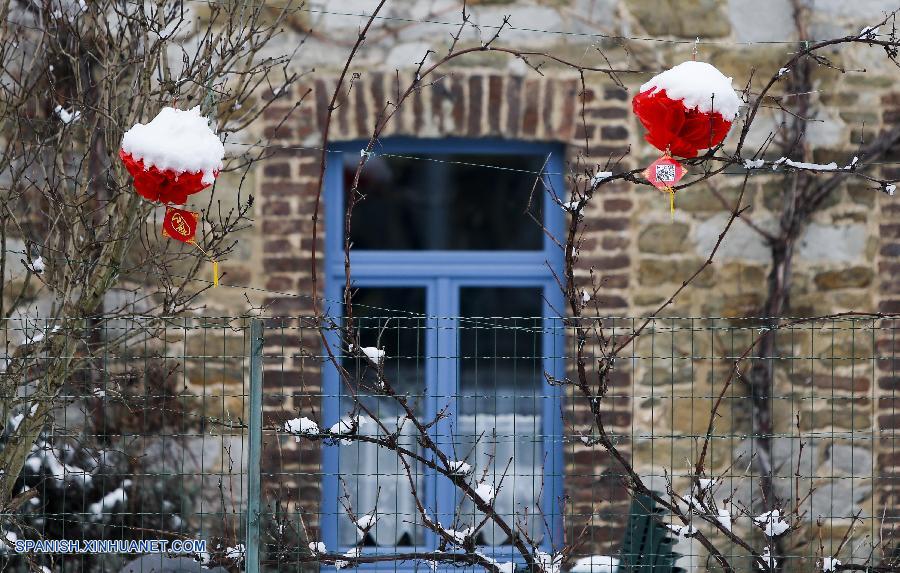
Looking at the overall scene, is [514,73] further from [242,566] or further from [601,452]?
[242,566]

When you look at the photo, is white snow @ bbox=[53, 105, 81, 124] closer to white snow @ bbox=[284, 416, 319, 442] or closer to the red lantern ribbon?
the red lantern ribbon

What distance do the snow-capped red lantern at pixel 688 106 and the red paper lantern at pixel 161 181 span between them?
4.94 feet

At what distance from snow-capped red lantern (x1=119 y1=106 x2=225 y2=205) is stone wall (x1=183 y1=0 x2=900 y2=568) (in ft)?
5.01

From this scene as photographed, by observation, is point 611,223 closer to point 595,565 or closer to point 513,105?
point 513,105

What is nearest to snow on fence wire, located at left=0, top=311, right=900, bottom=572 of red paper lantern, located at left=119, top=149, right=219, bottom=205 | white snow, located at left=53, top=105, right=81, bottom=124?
white snow, located at left=53, top=105, right=81, bottom=124

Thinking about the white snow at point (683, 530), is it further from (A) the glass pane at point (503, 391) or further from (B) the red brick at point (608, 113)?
(B) the red brick at point (608, 113)

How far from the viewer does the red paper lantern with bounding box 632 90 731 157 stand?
424 cm

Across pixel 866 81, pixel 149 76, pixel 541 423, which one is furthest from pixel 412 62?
pixel 866 81

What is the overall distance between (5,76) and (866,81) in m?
3.95

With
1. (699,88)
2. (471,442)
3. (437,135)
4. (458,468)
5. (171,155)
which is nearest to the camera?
(171,155)

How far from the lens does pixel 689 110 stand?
4.24 metres

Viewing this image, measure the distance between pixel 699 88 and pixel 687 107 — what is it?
0.08 meters

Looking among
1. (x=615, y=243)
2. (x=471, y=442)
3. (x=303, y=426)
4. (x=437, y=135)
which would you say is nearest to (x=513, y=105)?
(x=437, y=135)

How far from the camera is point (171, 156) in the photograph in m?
4.09
